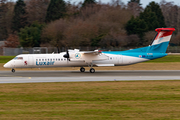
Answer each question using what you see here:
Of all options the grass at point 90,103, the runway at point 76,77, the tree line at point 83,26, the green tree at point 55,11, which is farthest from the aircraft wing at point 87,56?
the green tree at point 55,11

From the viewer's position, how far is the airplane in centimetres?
2506

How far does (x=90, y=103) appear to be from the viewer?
1127 cm

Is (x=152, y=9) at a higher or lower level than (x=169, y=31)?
higher

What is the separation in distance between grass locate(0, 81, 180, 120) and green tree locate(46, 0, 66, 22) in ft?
228

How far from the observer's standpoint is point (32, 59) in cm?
2503

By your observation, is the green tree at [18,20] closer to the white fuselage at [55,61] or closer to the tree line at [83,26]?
the tree line at [83,26]

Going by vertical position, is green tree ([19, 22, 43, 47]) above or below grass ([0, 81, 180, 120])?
above

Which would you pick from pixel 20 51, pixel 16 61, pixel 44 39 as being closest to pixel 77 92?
pixel 16 61

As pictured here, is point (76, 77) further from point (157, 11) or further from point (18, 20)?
point (157, 11)

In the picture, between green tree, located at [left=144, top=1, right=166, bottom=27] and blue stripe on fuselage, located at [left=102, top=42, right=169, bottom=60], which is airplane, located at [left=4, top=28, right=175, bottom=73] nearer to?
blue stripe on fuselage, located at [left=102, top=42, right=169, bottom=60]

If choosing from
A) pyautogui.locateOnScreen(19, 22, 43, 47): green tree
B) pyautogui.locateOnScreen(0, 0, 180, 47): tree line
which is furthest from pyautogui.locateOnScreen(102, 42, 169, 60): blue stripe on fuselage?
pyautogui.locateOnScreen(19, 22, 43, 47): green tree

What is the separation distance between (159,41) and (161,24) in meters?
60.2

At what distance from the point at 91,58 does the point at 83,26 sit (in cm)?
3847

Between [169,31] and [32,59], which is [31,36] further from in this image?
[169,31]
